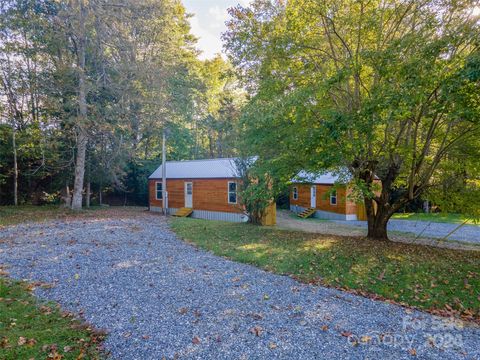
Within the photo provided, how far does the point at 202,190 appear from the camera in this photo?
18.0m

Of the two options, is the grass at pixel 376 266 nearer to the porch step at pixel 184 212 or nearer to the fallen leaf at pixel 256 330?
the fallen leaf at pixel 256 330

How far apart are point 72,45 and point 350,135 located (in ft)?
53.9

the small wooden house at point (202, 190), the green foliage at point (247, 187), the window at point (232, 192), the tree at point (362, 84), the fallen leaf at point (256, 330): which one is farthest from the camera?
the small wooden house at point (202, 190)

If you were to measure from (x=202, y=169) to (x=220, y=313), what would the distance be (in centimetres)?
1421

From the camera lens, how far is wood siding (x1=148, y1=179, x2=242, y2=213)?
16.7 meters

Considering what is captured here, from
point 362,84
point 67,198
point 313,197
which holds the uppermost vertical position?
point 362,84

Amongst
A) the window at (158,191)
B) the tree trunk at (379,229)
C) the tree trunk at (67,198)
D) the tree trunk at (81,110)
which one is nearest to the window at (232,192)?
the window at (158,191)

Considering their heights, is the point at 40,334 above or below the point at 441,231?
above

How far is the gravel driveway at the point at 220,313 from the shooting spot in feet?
11.6

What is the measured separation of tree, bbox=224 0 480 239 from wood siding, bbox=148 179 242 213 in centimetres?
685

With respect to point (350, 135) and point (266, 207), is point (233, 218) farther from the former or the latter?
point (350, 135)

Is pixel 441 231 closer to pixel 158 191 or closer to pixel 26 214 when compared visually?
pixel 158 191

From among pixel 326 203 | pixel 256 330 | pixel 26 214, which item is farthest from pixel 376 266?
pixel 26 214

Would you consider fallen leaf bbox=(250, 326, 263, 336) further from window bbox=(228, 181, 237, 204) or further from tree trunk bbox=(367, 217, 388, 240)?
window bbox=(228, 181, 237, 204)
